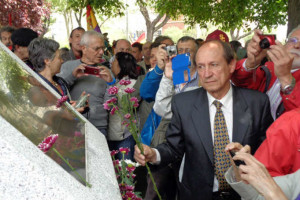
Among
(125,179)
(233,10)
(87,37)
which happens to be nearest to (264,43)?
(125,179)

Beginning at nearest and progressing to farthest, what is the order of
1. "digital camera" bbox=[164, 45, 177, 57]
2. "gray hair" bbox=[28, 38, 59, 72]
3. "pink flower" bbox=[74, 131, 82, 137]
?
"pink flower" bbox=[74, 131, 82, 137] → "digital camera" bbox=[164, 45, 177, 57] → "gray hair" bbox=[28, 38, 59, 72]

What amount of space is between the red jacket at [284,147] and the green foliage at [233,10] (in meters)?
9.69

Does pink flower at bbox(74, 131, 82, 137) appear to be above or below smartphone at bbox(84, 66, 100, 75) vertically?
above

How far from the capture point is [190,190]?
256cm

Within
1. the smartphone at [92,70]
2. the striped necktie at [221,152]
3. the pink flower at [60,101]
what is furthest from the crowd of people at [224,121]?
the pink flower at [60,101]

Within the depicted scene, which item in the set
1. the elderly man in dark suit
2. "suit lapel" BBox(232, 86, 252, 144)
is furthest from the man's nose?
"suit lapel" BBox(232, 86, 252, 144)

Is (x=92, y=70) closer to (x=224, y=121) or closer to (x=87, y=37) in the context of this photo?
(x=87, y=37)

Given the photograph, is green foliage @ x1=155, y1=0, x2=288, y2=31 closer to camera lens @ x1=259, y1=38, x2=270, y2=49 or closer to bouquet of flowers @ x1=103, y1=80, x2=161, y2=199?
camera lens @ x1=259, y1=38, x2=270, y2=49

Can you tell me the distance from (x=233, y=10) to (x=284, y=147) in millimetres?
10933

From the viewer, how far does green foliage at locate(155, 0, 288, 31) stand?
11305 mm

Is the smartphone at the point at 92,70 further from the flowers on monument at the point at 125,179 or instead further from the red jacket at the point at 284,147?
the red jacket at the point at 284,147

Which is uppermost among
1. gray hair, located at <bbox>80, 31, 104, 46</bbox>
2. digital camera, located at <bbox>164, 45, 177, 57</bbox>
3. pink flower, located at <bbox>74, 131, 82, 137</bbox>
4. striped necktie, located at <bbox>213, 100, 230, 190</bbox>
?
gray hair, located at <bbox>80, 31, 104, 46</bbox>

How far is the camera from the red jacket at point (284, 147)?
6.18 ft

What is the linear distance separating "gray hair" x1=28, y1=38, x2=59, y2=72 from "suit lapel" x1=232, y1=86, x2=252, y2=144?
189 centimetres
